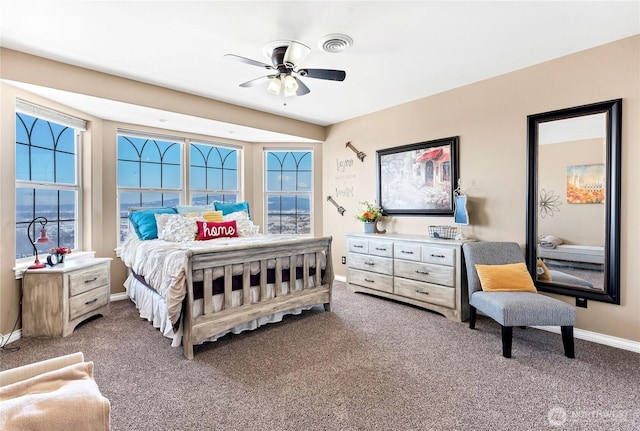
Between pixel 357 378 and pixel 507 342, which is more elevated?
pixel 507 342

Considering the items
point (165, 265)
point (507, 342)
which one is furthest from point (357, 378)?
point (165, 265)

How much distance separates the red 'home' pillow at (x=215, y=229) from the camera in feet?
12.4

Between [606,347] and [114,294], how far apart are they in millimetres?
5206

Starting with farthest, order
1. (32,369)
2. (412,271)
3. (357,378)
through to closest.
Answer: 1. (412,271)
2. (357,378)
3. (32,369)

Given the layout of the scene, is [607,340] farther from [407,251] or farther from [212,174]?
[212,174]

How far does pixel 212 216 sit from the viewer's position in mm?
4086

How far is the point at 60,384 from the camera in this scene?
3.59ft

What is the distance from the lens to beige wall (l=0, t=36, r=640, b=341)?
2562mm

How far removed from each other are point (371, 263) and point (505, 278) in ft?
5.21

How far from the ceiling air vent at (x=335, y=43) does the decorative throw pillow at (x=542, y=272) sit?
271cm

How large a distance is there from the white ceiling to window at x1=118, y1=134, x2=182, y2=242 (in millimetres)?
771

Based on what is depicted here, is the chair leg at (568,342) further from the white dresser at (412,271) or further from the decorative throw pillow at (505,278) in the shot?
the white dresser at (412,271)

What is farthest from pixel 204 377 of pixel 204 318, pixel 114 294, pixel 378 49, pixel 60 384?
pixel 378 49

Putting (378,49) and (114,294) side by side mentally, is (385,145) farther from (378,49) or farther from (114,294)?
(114,294)
